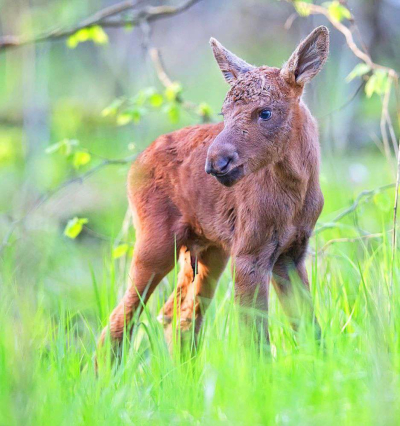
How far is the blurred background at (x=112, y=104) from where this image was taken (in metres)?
7.22

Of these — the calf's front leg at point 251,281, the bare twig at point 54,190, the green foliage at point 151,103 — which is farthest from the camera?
the green foliage at point 151,103

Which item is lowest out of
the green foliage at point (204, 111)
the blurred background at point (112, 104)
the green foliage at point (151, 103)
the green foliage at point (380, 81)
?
the blurred background at point (112, 104)

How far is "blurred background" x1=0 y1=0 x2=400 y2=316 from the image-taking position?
722 cm

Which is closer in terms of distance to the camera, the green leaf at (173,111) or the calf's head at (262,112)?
the calf's head at (262,112)

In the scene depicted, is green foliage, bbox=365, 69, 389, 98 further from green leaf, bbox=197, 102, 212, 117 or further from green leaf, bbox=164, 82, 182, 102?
green leaf, bbox=164, 82, 182, 102

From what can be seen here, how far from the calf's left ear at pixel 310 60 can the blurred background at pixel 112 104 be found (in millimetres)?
1691

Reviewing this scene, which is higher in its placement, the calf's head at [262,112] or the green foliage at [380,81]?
the calf's head at [262,112]

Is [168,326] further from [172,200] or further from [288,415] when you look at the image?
[288,415]

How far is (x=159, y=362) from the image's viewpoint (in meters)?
3.89

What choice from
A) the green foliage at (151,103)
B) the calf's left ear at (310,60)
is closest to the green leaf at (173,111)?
the green foliage at (151,103)

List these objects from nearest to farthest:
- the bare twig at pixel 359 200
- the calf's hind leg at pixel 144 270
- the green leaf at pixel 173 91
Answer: the calf's hind leg at pixel 144 270 < the bare twig at pixel 359 200 < the green leaf at pixel 173 91

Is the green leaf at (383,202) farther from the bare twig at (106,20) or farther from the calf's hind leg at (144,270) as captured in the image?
the bare twig at (106,20)

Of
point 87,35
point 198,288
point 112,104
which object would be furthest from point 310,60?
point 87,35

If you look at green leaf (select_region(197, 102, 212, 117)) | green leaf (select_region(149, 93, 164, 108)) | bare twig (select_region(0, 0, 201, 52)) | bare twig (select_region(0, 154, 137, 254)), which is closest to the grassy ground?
bare twig (select_region(0, 154, 137, 254))
